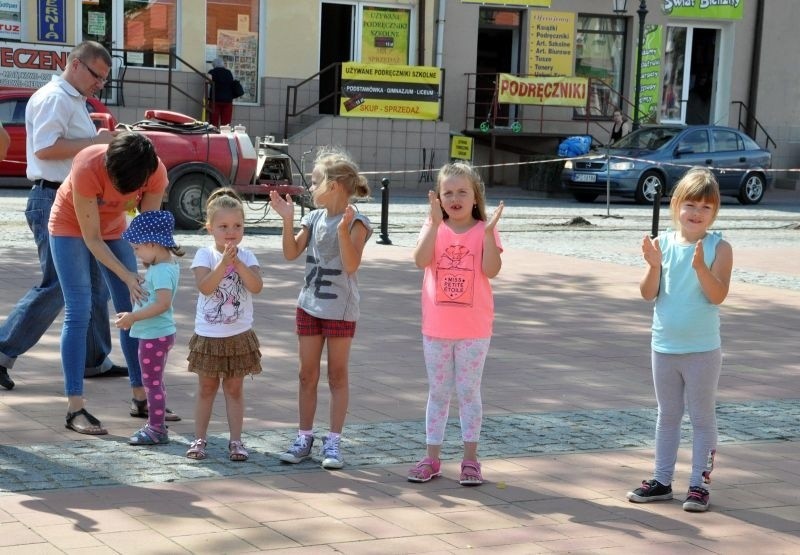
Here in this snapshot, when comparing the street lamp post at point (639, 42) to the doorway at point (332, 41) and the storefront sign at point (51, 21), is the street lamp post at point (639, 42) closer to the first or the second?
the doorway at point (332, 41)

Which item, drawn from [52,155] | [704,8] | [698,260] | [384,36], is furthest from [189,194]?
[704,8]

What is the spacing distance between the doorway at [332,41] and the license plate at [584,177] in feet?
19.0

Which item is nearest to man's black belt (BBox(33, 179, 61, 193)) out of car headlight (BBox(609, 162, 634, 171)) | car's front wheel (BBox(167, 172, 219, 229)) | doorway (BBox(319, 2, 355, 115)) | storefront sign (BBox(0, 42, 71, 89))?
car's front wheel (BBox(167, 172, 219, 229))

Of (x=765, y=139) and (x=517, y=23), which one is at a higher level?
(x=517, y=23)

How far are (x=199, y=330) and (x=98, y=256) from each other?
0.75 m

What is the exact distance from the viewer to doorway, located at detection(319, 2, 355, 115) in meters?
27.8

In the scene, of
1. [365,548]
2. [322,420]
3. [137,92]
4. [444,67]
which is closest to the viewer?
[365,548]

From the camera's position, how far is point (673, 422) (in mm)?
5637

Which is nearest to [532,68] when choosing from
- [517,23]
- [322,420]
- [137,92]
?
[517,23]

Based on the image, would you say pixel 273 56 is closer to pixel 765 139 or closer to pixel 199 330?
pixel 765 139

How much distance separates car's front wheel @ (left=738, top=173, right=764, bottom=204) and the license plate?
370 centimetres

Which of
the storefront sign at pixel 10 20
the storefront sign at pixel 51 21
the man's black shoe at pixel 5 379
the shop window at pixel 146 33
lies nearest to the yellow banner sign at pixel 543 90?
the shop window at pixel 146 33

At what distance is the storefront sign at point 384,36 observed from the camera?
28.1 metres

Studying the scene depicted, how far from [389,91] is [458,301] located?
21015 millimetres
